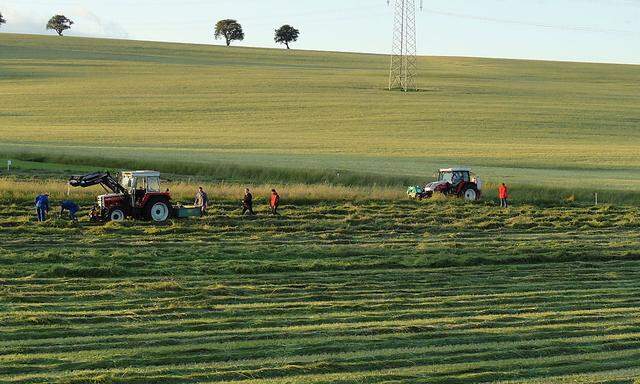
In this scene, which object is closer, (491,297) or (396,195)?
(491,297)

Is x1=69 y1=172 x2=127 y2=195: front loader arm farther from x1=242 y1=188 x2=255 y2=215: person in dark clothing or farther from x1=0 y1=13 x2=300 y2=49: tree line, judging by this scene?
x1=0 y1=13 x2=300 y2=49: tree line

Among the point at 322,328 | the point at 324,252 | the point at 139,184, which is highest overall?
the point at 139,184

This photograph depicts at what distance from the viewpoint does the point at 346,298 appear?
814 inches

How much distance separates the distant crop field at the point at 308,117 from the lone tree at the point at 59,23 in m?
44.6

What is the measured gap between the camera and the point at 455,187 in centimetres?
4012

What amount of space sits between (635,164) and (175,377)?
45789 millimetres

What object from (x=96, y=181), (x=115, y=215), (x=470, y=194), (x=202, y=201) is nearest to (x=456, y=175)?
(x=470, y=194)

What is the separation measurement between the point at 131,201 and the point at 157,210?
2.79 feet

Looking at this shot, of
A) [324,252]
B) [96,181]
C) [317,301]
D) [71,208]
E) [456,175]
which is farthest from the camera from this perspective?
[456,175]

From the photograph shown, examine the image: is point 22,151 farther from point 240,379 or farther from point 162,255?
point 240,379

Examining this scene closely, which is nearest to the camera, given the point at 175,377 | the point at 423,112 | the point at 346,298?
the point at 175,377

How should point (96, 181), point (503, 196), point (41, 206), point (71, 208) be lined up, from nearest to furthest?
point (41, 206) → point (71, 208) → point (96, 181) → point (503, 196)

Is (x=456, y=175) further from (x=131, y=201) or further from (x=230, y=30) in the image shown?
(x=230, y=30)

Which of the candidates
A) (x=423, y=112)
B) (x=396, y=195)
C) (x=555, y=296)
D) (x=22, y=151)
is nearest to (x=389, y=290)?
(x=555, y=296)
